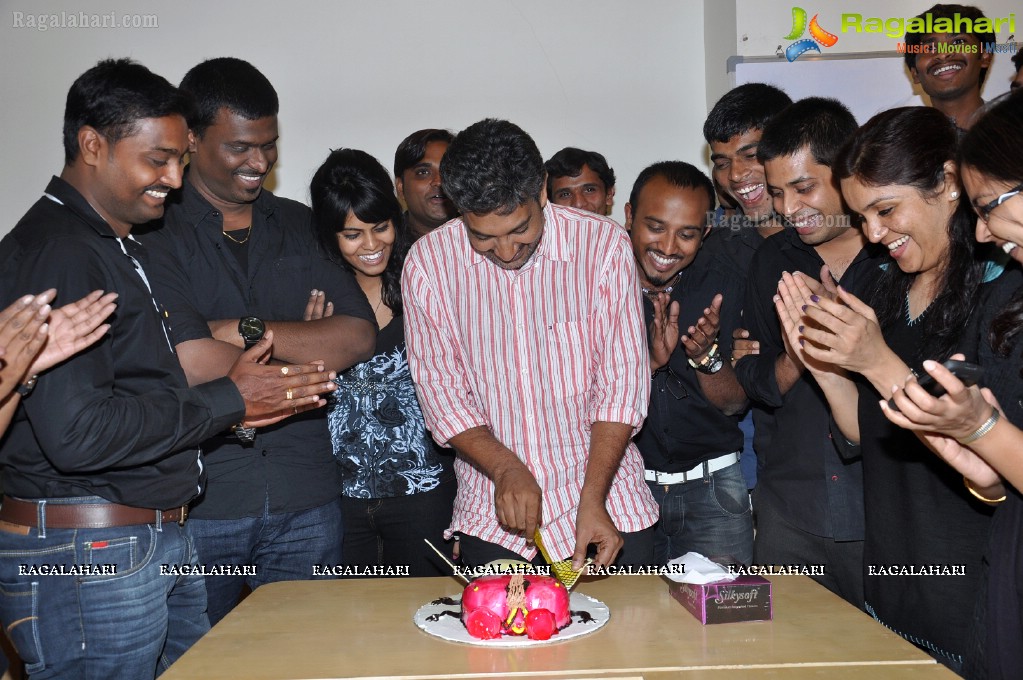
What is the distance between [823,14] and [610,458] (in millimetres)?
2816

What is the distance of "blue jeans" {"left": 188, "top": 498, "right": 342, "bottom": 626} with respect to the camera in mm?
2607

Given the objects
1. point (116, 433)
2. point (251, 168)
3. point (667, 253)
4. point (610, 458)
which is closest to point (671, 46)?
point (667, 253)

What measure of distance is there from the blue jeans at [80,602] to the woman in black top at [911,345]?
5.32ft

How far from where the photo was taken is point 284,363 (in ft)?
8.91

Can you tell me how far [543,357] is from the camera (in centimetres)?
253

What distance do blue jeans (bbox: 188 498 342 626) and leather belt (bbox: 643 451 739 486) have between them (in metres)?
1.01

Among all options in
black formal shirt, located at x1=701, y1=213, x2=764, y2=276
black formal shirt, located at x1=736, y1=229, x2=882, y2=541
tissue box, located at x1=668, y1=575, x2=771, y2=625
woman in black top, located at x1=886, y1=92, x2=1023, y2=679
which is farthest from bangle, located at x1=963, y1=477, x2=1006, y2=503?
black formal shirt, located at x1=701, y1=213, x2=764, y2=276

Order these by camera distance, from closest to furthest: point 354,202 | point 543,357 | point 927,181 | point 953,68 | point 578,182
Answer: point 927,181 → point 543,357 → point 354,202 → point 953,68 → point 578,182

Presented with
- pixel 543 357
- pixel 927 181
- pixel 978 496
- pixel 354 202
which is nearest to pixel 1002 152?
pixel 927 181

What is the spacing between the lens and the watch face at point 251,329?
2625 millimetres

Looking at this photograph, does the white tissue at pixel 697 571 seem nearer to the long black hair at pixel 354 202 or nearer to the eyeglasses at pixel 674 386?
the eyeglasses at pixel 674 386

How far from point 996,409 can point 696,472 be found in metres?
A: 1.25

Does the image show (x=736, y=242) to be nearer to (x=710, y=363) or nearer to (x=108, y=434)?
(x=710, y=363)

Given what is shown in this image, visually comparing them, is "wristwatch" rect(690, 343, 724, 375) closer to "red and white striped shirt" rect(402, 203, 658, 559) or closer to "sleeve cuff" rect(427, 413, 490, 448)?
"red and white striped shirt" rect(402, 203, 658, 559)
